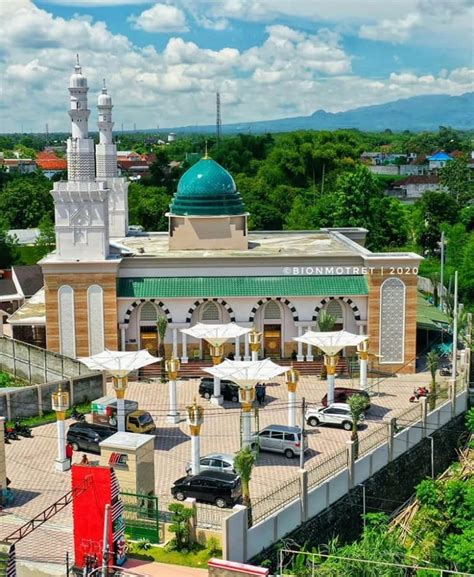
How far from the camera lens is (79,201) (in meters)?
37.5

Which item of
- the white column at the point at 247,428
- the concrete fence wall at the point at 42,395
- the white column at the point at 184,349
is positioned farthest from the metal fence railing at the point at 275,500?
the white column at the point at 184,349

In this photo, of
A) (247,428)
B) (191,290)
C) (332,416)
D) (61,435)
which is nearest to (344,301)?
(191,290)

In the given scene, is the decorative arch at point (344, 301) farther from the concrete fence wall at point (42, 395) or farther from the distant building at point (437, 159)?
the distant building at point (437, 159)

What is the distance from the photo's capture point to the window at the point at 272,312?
38.1 m

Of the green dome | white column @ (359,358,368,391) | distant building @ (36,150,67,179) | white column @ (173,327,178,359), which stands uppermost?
distant building @ (36,150,67,179)

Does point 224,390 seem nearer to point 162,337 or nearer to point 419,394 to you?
point 162,337

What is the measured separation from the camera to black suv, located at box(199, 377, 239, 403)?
34.0 m

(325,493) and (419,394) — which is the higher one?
(419,394)

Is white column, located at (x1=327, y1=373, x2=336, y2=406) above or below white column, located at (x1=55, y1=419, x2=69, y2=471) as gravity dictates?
above

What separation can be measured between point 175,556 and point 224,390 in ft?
42.1

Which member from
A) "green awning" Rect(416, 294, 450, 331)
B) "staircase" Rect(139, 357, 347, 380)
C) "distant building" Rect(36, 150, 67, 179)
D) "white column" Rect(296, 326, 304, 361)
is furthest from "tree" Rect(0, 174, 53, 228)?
"distant building" Rect(36, 150, 67, 179)

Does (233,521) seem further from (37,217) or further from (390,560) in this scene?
(37,217)

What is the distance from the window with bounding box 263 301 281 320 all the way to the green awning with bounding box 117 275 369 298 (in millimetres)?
789

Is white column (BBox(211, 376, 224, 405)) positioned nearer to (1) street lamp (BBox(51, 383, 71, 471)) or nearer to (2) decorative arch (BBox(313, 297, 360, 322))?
(2) decorative arch (BBox(313, 297, 360, 322))
